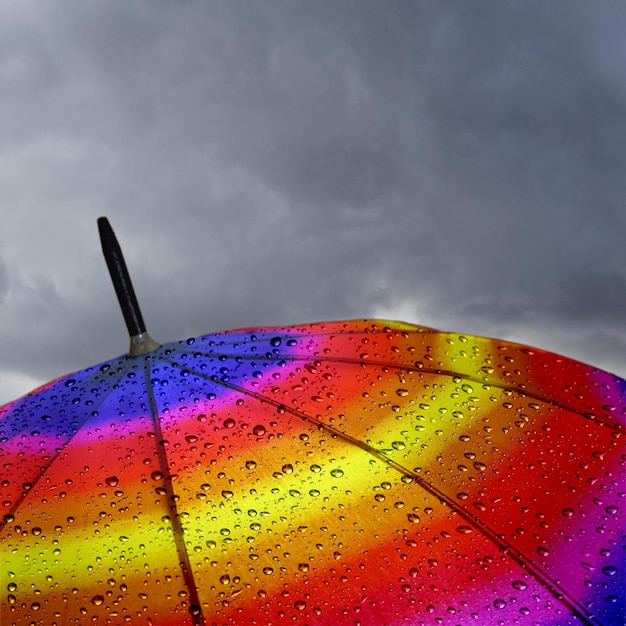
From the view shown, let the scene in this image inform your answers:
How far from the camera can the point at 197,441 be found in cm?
252

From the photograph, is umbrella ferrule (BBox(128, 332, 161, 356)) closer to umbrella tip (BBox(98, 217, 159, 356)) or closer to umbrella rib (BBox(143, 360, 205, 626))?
umbrella tip (BBox(98, 217, 159, 356))

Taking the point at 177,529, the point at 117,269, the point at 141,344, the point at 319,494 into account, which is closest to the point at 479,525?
the point at 319,494

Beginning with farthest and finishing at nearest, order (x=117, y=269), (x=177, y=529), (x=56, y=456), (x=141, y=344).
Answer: (x=117, y=269) < (x=141, y=344) < (x=56, y=456) < (x=177, y=529)

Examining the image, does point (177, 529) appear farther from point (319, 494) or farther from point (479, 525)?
point (479, 525)

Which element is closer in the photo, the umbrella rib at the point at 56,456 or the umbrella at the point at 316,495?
the umbrella at the point at 316,495

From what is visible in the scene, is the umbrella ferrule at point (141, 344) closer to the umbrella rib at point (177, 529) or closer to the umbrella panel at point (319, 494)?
the umbrella panel at point (319, 494)

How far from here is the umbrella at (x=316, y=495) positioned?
7.14 feet

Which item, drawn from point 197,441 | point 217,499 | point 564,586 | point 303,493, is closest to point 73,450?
point 197,441

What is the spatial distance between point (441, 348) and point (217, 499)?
127 cm

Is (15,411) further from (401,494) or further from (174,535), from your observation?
(401,494)

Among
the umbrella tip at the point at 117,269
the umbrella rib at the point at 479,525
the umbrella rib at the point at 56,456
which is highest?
the umbrella tip at the point at 117,269

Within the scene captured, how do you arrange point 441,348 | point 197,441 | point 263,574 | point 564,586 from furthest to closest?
1. point 441,348
2. point 197,441
3. point 564,586
4. point 263,574

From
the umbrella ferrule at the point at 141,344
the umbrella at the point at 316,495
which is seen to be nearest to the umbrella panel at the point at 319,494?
the umbrella at the point at 316,495

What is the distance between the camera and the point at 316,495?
2.33 metres
